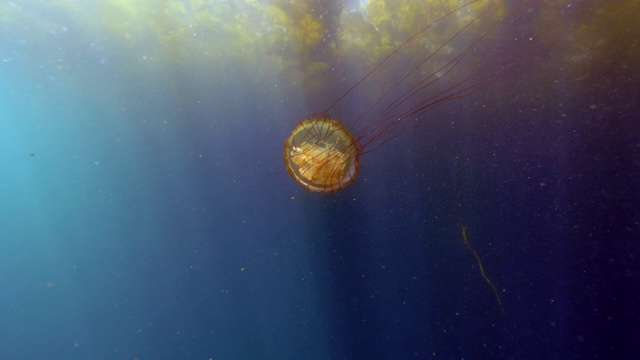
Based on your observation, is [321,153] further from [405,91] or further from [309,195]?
[405,91]

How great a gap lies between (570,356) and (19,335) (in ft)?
33.3

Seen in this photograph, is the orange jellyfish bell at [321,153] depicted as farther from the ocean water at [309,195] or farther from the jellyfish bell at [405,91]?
the ocean water at [309,195]

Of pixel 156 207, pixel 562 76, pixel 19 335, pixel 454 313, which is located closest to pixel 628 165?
pixel 562 76

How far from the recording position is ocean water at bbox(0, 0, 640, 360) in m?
3.26

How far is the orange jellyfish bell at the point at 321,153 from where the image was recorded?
3.11 meters

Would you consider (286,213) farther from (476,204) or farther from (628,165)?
(628,165)

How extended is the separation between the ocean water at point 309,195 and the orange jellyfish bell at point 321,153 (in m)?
1.10

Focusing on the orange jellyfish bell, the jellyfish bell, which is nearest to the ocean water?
the jellyfish bell

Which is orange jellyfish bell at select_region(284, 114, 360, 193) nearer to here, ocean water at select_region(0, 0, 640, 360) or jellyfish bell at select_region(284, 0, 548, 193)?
jellyfish bell at select_region(284, 0, 548, 193)

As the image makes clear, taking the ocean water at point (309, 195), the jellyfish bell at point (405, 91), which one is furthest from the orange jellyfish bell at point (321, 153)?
the ocean water at point (309, 195)

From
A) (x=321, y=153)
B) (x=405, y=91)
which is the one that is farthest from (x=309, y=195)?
(x=405, y=91)

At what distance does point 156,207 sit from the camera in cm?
538

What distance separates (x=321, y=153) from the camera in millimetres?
3145

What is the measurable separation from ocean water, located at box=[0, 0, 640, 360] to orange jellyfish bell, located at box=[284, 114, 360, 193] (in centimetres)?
110
